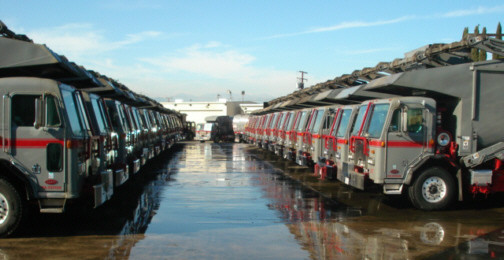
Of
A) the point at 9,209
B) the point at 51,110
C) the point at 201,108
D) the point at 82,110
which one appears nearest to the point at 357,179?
the point at 82,110

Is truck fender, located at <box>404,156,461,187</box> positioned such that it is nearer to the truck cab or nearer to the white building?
the truck cab

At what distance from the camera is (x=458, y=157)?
36.2 feet

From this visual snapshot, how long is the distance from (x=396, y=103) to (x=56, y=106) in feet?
21.2

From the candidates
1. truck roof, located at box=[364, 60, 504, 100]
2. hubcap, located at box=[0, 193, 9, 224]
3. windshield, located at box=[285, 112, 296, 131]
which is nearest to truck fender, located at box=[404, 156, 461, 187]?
truck roof, located at box=[364, 60, 504, 100]

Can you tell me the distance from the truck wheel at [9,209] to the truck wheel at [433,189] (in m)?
7.25

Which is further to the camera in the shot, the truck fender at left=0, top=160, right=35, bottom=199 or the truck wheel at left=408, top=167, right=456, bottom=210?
the truck wheel at left=408, top=167, right=456, bottom=210

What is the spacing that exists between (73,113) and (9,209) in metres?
1.84

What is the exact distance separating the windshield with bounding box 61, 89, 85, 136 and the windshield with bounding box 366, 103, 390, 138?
586cm

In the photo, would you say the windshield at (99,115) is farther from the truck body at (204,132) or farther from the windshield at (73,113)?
the truck body at (204,132)

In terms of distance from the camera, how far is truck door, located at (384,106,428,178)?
35.8 ft

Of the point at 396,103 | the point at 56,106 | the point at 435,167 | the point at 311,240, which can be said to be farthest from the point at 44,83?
the point at 435,167

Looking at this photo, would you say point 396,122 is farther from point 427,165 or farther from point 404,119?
point 427,165

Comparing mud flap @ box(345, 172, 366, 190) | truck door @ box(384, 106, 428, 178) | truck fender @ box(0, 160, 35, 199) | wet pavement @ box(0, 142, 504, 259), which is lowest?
wet pavement @ box(0, 142, 504, 259)

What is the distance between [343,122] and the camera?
576 inches
